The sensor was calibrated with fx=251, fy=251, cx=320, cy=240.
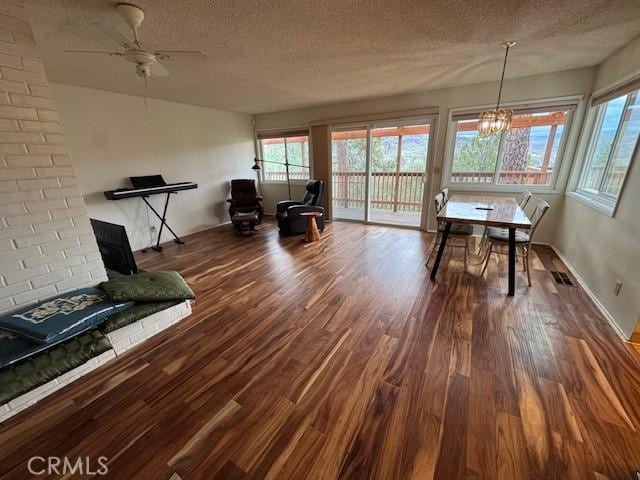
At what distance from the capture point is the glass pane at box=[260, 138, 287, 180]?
19.4 ft

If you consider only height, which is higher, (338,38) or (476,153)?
(338,38)

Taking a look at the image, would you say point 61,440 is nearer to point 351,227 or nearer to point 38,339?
point 38,339

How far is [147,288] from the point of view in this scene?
2.00 m

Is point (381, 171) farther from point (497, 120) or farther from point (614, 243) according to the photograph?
point (614, 243)

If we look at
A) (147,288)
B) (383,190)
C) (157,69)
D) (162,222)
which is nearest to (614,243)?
(383,190)

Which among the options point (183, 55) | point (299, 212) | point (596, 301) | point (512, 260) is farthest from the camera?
point (299, 212)

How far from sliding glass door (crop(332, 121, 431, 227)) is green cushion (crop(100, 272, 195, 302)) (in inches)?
148

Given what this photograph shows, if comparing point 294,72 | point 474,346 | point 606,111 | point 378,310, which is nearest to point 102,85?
point 294,72

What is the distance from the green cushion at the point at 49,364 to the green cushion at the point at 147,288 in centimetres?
28

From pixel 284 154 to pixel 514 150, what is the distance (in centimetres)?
435

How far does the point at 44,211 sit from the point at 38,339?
843mm

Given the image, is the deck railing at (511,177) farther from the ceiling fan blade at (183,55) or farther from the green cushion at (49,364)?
the green cushion at (49,364)

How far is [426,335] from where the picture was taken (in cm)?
192

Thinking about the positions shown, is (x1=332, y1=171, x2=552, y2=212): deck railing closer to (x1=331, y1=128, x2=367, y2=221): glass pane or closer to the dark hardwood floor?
(x1=331, y1=128, x2=367, y2=221): glass pane
